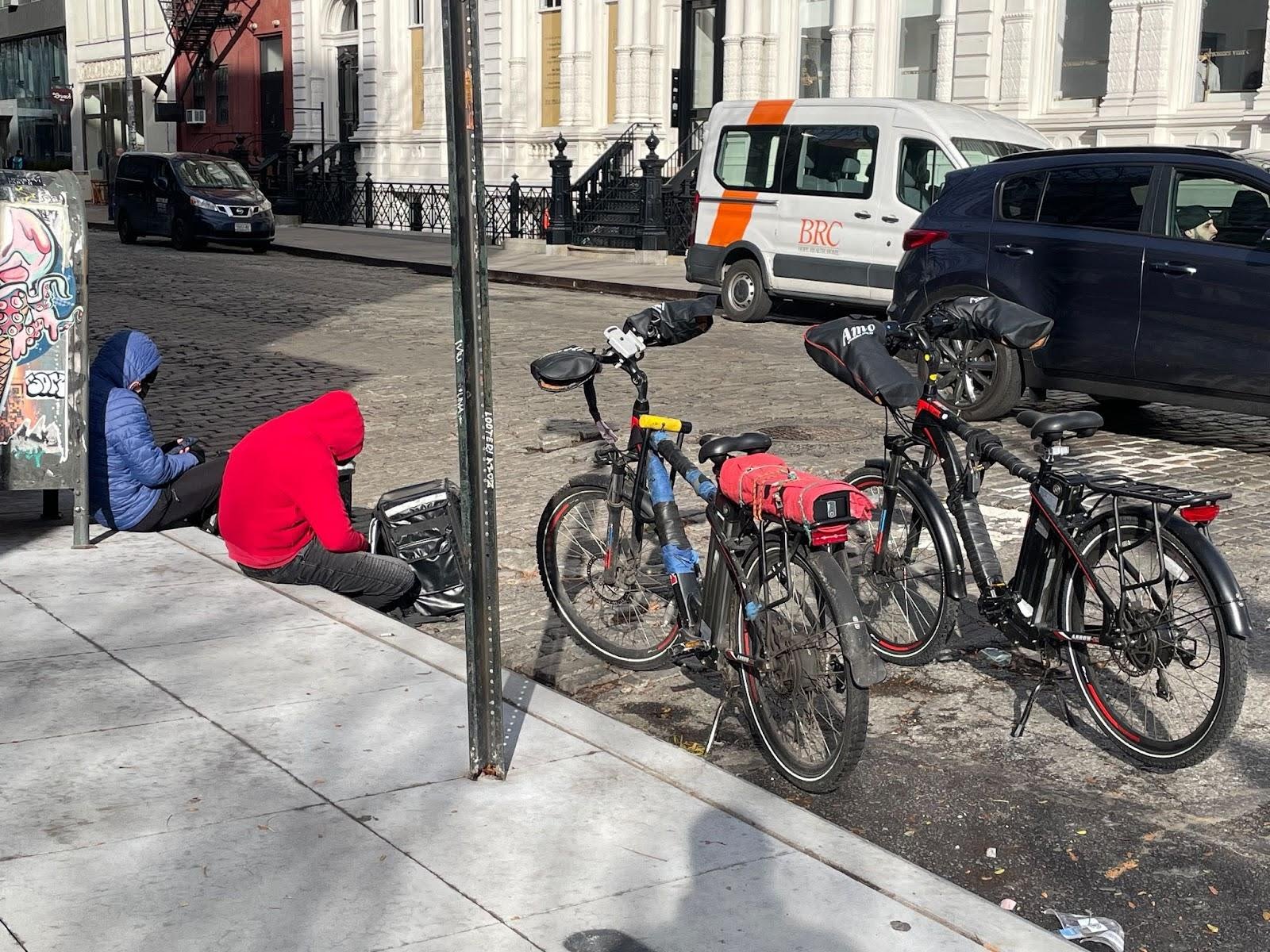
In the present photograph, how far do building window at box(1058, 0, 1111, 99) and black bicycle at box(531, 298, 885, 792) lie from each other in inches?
722

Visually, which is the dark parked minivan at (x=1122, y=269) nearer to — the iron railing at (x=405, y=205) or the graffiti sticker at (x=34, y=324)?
the graffiti sticker at (x=34, y=324)

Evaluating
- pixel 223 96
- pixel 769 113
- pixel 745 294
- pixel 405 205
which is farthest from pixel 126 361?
pixel 223 96

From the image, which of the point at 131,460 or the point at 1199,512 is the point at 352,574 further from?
the point at 1199,512

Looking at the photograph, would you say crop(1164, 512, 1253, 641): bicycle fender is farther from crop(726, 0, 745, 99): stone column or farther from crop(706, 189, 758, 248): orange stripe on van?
crop(726, 0, 745, 99): stone column

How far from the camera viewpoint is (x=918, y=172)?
16.2 metres

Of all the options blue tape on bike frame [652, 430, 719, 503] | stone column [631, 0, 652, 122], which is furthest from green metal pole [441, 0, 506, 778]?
stone column [631, 0, 652, 122]

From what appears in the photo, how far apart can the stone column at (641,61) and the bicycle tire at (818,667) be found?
25.6 metres

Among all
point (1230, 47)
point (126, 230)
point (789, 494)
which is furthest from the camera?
point (126, 230)

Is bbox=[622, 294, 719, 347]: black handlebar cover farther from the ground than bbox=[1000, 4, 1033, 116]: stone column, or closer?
closer

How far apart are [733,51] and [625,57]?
3315mm

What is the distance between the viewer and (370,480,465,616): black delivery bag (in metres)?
6.59

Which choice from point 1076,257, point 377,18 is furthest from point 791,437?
point 377,18

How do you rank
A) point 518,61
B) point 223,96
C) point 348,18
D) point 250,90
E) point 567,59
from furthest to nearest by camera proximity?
1. point 223,96
2. point 250,90
3. point 348,18
4. point 518,61
5. point 567,59

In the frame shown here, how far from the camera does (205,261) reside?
2531 centimetres
